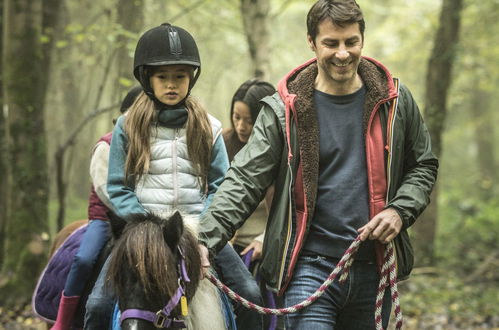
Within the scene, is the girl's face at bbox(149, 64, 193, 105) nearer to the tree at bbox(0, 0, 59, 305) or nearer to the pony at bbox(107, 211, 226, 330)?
the pony at bbox(107, 211, 226, 330)

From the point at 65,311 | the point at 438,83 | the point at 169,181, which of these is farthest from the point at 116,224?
the point at 438,83

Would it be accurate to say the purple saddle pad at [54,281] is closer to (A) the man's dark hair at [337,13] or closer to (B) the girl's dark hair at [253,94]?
(B) the girl's dark hair at [253,94]

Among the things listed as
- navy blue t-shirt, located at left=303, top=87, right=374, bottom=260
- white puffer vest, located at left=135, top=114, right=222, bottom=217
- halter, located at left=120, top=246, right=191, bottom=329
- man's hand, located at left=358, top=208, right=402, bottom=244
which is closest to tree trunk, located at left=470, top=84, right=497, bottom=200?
white puffer vest, located at left=135, top=114, right=222, bottom=217

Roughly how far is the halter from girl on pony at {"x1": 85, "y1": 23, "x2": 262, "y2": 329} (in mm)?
904

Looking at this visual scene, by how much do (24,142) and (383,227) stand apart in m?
5.96

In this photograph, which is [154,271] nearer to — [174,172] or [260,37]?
[174,172]

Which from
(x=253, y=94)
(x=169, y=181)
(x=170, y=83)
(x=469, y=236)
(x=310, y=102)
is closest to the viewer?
(x=310, y=102)

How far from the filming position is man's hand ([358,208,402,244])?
9.93ft

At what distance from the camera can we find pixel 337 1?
127 inches

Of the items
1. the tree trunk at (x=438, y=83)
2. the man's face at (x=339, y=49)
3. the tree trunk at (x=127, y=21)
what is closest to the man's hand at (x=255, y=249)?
the man's face at (x=339, y=49)

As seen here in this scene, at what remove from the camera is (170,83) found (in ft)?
13.1

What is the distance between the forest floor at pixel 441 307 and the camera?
7555mm

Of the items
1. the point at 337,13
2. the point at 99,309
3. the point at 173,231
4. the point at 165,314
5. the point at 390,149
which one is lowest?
the point at 99,309

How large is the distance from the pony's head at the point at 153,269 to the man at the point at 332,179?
23cm
